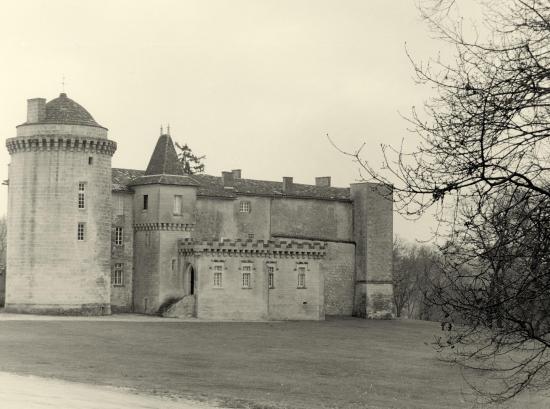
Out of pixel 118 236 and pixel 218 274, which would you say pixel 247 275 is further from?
pixel 118 236

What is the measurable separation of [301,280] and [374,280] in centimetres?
845

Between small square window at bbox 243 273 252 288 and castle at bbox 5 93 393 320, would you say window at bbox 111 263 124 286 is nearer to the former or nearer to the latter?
castle at bbox 5 93 393 320

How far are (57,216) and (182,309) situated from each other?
9.40 m

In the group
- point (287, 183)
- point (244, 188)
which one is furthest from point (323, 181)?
point (244, 188)

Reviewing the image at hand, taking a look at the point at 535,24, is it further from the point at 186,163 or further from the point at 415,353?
the point at 186,163

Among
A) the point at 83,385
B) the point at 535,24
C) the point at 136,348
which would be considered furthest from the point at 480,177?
the point at 136,348

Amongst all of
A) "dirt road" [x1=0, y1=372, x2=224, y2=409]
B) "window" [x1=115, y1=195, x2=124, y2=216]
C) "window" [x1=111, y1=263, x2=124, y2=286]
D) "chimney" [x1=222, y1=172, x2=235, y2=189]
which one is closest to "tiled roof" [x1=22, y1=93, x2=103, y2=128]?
"window" [x1=115, y1=195, x2=124, y2=216]

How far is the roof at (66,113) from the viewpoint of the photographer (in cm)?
5538

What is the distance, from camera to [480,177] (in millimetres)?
11219

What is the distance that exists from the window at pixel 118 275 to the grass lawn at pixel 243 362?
9.65 m

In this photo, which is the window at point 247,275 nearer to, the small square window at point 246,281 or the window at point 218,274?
the small square window at point 246,281

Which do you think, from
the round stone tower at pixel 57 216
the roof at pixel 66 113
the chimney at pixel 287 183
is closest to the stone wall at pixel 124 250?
the round stone tower at pixel 57 216

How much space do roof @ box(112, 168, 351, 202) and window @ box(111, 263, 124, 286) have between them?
493cm

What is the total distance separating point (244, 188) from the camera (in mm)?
66000
